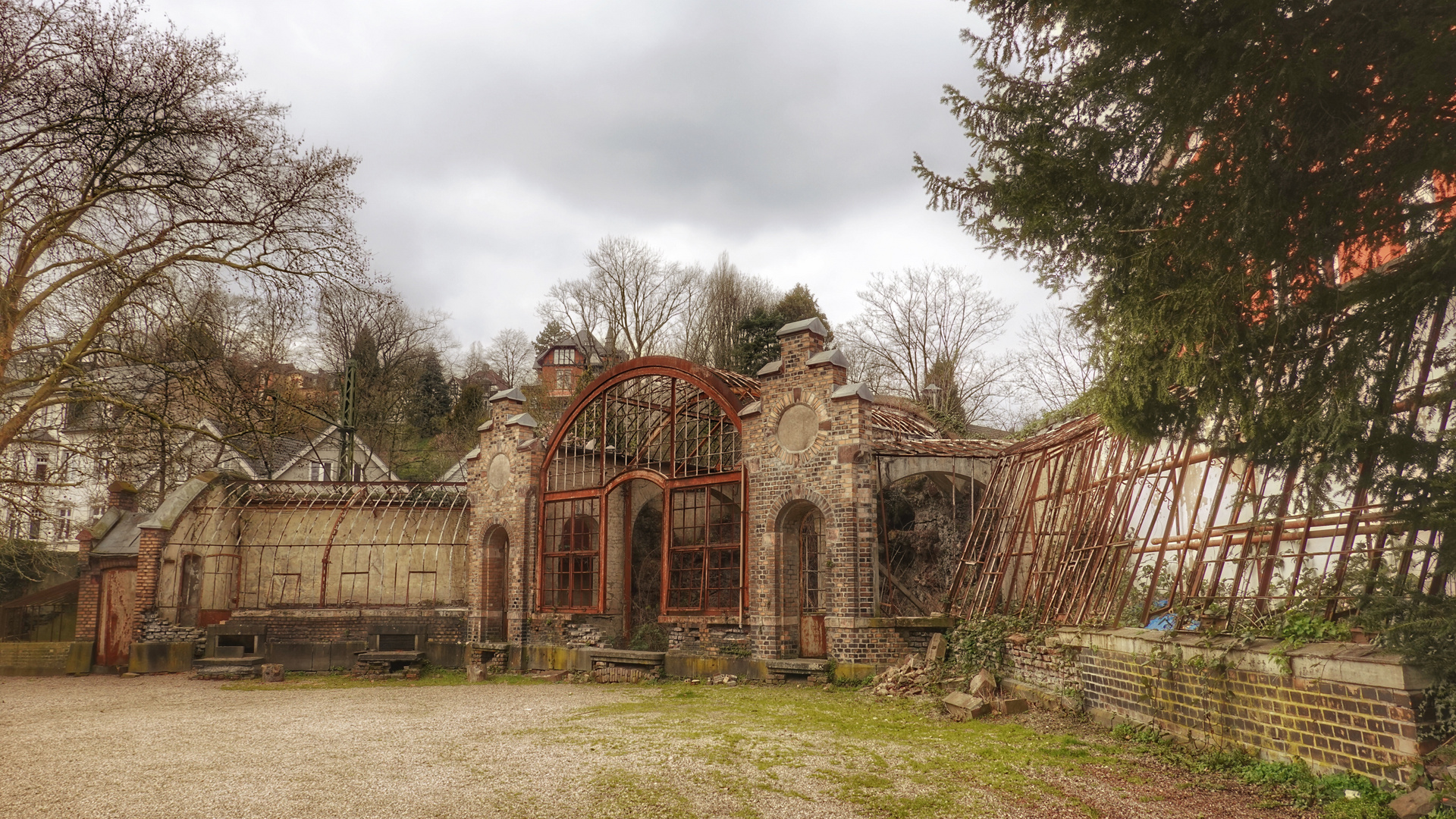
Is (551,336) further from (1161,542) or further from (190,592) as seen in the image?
(1161,542)

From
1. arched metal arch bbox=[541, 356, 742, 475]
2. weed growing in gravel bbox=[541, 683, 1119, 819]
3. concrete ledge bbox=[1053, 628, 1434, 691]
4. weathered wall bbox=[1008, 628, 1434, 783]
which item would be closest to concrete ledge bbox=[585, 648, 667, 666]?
weed growing in gravel bbox=[541, 683, 1119, 819]

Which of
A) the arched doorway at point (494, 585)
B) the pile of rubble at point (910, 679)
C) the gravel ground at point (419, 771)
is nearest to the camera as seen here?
the gravel ground at point (419, 771)

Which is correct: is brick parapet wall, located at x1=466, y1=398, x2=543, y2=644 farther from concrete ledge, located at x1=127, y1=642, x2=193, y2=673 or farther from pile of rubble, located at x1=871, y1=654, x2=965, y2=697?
pile of rubble, located at x1=871, y1=654, x2=965, y2=697

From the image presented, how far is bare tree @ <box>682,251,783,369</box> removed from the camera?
3466 cm

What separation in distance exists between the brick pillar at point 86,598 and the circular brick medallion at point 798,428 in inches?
589

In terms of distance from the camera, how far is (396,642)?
17.9 metres

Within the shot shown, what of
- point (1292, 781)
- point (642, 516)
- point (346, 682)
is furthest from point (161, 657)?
point (1292, 781)

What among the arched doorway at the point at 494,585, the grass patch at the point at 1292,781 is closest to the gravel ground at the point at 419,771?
the grass patch at the point at 1292,781

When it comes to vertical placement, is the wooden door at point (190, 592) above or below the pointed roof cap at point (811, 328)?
below

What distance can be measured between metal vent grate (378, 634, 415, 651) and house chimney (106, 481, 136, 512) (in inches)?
277

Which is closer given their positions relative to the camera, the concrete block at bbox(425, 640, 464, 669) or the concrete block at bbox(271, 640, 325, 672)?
the concrete block at bbox(271, 640, 325, 672)

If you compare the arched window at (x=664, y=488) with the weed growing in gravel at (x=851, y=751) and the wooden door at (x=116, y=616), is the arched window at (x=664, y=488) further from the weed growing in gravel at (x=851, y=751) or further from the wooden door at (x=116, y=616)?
the wooden door at (x=116, y=616)

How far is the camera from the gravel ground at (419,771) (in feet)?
20.0

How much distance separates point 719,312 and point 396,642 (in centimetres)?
2087
